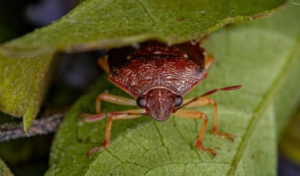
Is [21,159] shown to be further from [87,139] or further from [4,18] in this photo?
[4,18]

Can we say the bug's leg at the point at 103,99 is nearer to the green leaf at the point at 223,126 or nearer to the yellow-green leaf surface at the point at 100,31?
the green leaf at the point at 223,126

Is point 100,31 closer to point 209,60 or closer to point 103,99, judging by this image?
point 103,99

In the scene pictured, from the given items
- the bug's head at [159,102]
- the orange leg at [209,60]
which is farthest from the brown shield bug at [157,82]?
the orange leg at [209,60]

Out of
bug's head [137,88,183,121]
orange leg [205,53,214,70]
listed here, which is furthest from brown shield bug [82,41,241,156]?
orange leg [205,53,214,70]

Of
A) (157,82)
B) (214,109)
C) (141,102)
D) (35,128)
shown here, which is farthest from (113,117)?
(214,109)

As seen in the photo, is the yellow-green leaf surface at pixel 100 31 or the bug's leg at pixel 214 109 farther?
the bug's leg at pixel 214 109

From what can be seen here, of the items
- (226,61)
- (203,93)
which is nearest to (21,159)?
(203,93)

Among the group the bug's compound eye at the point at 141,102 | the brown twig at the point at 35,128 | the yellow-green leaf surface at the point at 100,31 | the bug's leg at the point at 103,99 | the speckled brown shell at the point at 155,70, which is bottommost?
the brown twig at the point at 35,128
